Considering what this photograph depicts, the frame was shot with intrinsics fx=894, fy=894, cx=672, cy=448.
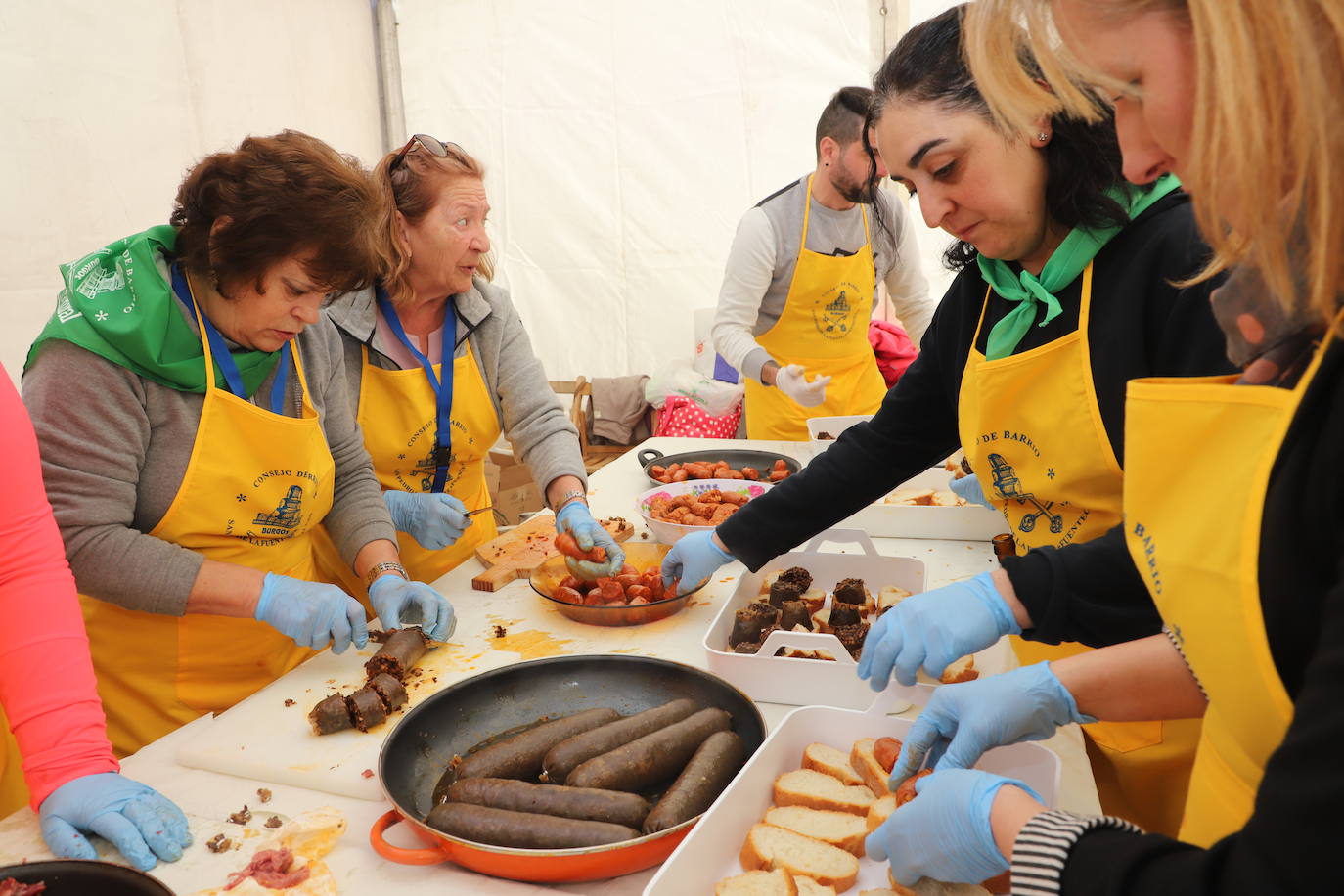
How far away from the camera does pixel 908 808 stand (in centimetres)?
141

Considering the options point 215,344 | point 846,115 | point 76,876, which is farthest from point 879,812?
point 846,115

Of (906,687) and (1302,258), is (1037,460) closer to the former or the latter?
(906,687)

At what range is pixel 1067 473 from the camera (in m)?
2.08

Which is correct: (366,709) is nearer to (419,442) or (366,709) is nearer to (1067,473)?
(419,442)

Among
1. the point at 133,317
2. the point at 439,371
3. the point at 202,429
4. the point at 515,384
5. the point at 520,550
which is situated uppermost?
the point at 133,317

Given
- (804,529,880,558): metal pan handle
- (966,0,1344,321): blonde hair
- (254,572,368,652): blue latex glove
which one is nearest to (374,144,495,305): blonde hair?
(254,572,368,652): blue latex glove

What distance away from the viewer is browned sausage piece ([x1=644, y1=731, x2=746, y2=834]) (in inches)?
61.0

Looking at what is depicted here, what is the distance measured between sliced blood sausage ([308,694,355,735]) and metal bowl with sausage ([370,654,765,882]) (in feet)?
0.74

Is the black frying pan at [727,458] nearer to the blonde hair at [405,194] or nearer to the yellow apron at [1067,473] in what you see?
the blonde hair at [405,194]

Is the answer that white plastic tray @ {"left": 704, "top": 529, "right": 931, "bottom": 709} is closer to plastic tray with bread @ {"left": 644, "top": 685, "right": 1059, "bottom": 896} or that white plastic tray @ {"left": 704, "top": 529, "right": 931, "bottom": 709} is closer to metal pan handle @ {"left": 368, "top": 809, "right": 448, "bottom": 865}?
plastic tray with bread @ {"left": 644, "top": 685, "right": 1059, "bottom": 896}

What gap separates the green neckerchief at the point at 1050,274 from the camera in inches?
77.0

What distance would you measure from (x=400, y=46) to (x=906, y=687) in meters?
6.80

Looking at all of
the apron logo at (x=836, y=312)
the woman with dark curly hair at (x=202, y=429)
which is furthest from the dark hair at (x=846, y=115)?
the woman with dark curly hair at (x=202, y=429)

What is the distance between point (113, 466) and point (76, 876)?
1146 mm
